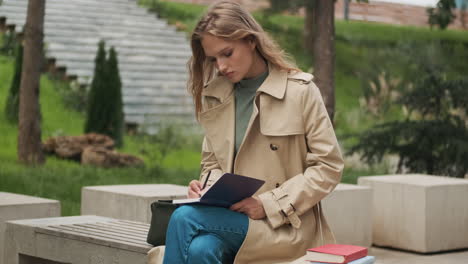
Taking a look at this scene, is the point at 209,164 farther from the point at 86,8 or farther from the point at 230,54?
the point at 86,8

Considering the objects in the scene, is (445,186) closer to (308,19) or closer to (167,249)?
(167,249)

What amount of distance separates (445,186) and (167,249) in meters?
4.44

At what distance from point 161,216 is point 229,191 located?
1.77ft

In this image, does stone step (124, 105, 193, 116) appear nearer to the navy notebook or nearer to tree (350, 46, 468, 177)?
tree (350, 46, 468, 177)

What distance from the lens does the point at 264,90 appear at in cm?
380

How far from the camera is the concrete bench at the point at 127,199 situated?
21.3 feet

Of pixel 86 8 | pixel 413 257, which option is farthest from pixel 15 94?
pixel 413 257

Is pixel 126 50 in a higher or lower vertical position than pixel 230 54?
lower

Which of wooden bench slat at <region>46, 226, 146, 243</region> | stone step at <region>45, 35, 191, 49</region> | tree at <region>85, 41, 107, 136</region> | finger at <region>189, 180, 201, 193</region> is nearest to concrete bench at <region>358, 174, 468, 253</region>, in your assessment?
wooden bench slat at <region>46, 226, 146, 243</region>

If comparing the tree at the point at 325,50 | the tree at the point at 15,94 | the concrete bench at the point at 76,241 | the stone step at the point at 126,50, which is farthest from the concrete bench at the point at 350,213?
the stone step at the point at 126,50

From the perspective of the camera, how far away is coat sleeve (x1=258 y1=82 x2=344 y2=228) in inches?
144

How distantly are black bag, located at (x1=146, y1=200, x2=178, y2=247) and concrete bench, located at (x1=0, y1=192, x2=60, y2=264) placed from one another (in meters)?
2.07

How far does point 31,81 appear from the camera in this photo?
38.2 feet

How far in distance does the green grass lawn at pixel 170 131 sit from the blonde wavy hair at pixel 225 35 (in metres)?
1.70
